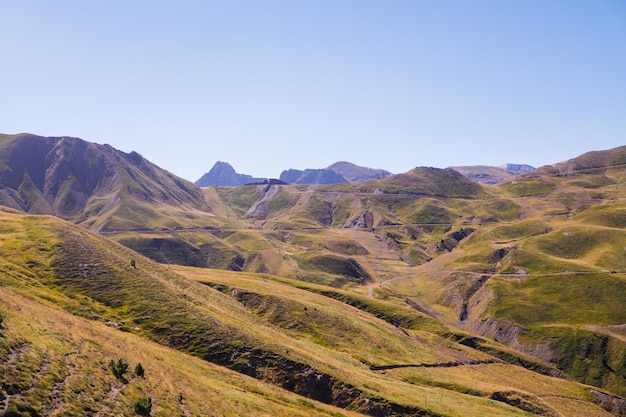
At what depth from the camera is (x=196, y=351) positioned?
5728cm

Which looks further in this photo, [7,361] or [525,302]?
[525,302]

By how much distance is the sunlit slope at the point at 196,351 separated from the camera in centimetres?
3209

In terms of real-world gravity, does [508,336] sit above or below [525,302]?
below

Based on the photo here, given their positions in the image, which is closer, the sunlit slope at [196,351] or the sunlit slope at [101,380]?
the sunlit slope at [101,380]

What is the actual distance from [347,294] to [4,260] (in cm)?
Result: 10827

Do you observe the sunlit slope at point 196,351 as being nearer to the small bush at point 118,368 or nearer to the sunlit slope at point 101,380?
the sunlit slope at point 101,380

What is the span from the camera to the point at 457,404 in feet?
212

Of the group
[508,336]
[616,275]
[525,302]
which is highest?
[616,275]

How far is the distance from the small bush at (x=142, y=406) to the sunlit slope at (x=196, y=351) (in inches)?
27.9

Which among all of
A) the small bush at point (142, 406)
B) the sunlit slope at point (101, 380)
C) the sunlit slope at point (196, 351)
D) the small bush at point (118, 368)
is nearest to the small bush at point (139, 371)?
the sunlit slope at point (101, 380)

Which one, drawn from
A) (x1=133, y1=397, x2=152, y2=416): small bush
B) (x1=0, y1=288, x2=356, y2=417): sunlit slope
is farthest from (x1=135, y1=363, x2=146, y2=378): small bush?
(x1=133, y1=397, x2=152, y2=416): small bush

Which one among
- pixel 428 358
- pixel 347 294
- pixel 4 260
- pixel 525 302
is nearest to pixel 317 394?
pixel 428 358

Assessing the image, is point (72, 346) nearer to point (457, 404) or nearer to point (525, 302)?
point (457, 404)

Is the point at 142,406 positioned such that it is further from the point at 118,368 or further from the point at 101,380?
the point at 118,368
